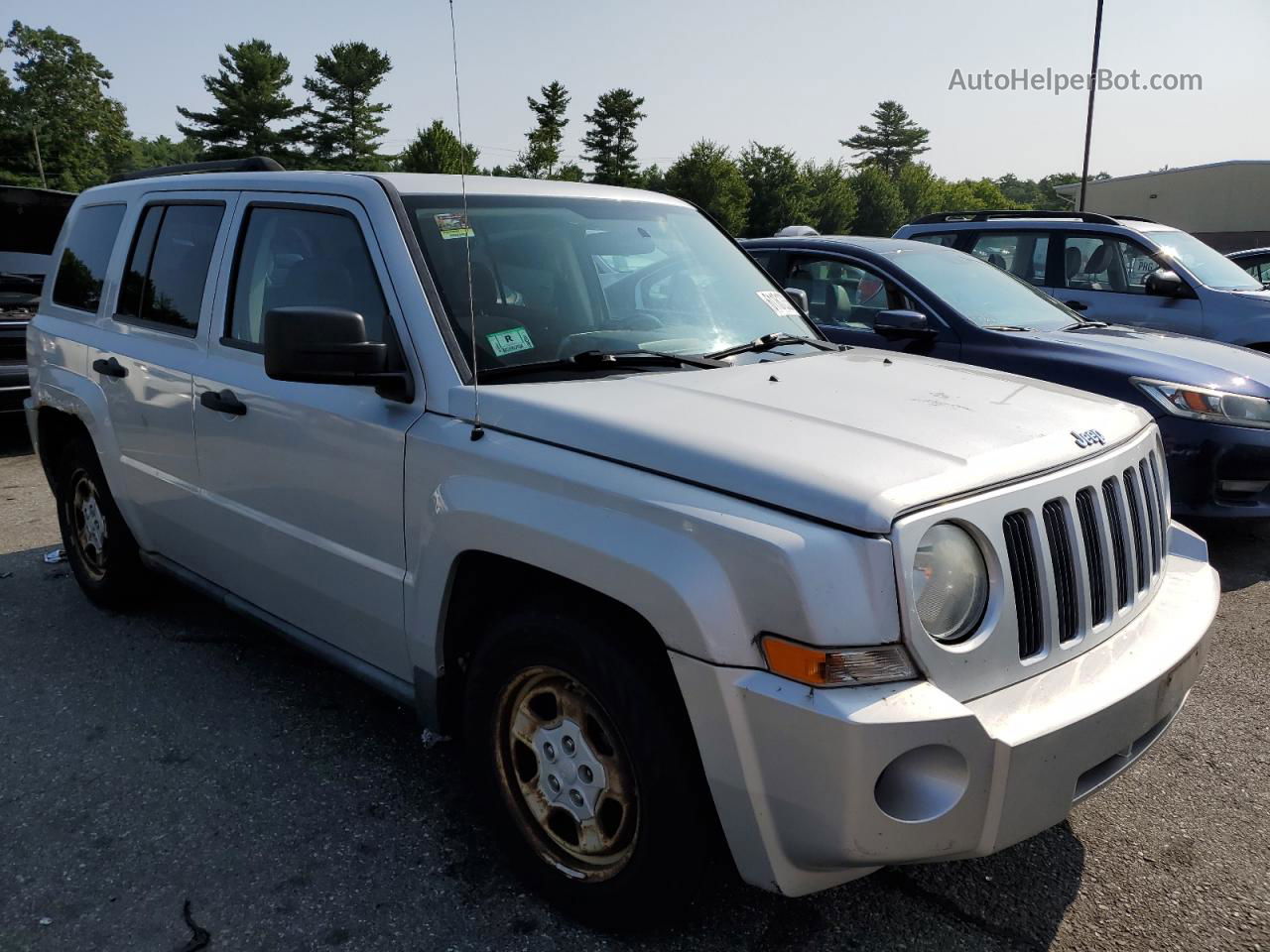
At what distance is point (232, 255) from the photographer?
11.6 feet

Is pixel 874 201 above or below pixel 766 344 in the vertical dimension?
above

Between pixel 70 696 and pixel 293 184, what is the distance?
2.12 metres

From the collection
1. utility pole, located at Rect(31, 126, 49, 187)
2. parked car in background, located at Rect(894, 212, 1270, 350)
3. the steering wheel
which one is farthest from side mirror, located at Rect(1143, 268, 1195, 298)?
utility pole, located at Rect(31, 126, 49, 187)

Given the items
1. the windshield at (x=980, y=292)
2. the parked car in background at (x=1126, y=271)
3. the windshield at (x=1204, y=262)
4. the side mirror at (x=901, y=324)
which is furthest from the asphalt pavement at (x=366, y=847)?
the windshield at (x=1204, y=262)

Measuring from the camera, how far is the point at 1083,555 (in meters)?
2.29

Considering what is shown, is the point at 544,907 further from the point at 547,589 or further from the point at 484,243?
the point at 484,243

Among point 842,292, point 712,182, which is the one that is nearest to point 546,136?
point 842,292

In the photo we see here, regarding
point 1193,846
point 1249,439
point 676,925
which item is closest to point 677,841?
point 676,925

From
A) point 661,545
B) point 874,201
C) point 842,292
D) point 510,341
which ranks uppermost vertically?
point 874,201

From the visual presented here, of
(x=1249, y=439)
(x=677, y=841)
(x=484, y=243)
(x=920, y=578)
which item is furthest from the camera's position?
(x=1249, y=439)

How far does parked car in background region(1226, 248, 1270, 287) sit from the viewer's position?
11.5m

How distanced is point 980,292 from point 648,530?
16.1 feet

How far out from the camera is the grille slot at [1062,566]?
2.22 metres

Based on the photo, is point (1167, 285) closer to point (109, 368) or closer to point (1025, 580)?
point (1025, 580)
